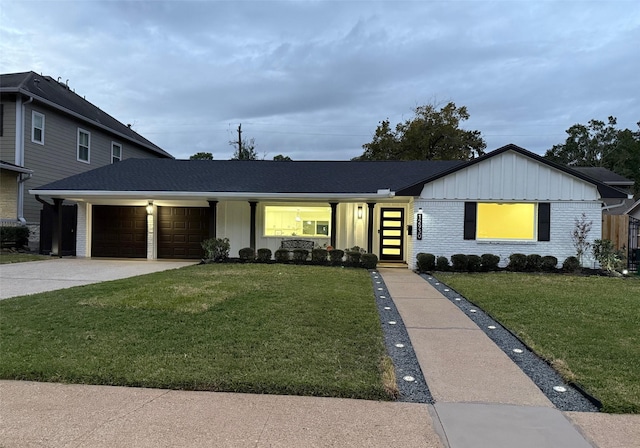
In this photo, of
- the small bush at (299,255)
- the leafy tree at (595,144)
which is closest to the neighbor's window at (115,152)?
the small bush at (299,255)

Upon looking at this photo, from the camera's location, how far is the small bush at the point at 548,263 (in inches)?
447

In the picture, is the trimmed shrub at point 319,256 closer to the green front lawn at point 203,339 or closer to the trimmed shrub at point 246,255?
the trimmed shrub at point 246,255

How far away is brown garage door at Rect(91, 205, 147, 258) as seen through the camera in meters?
14.6

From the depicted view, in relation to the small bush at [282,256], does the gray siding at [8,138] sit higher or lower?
higher

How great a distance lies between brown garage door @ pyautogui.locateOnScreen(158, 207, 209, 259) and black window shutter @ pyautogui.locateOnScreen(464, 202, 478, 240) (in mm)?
9064

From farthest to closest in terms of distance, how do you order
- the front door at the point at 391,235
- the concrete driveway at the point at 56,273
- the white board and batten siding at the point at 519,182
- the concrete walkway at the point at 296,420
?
the front door at the point at 391,235
the white board and batten siding at the point at 519,182
the concrete driveway at the point at 56,273
the concrete walkway at the point at 296,420

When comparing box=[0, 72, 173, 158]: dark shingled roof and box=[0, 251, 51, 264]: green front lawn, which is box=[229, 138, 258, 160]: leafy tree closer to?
box=[0, 72, 173, 158]: dark shingled roof

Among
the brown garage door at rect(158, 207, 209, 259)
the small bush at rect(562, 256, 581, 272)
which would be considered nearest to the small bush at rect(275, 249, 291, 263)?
the brown garage door at rect(158, 207, 209, 259)

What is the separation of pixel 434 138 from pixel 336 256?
19716 millimetres

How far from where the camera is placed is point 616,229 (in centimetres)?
1282

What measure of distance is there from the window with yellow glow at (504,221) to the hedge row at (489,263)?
0.87m

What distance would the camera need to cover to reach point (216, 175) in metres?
14.6

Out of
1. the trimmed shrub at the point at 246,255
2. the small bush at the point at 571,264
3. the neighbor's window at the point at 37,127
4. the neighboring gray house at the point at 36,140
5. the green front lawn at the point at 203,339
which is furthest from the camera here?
the neighbor's window at the point at 37,127

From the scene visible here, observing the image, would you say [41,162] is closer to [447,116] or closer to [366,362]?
[366,362]
